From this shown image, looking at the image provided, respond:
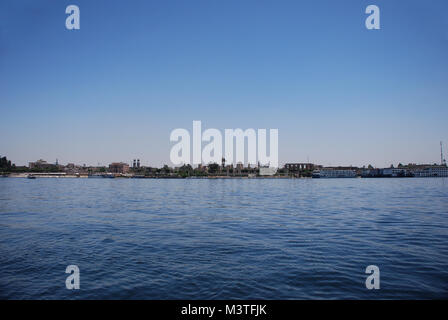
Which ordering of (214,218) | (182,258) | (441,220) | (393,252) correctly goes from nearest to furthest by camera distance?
(182,258) < (393,252) < (441,220) < (214,218)

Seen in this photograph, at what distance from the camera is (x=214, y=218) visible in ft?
111

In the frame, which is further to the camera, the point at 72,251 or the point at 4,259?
the point at 72,251

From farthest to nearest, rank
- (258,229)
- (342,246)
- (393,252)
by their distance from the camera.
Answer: (258,229)
(342,246)
(393,252)

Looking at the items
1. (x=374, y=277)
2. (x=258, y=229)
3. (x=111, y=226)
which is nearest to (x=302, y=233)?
(x=258, y=229)

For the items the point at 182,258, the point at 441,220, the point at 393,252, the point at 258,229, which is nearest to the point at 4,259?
the point at 182,258

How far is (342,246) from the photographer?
20000 mm

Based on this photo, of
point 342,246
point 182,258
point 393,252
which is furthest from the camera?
point 342,246

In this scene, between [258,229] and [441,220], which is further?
[441,220]
